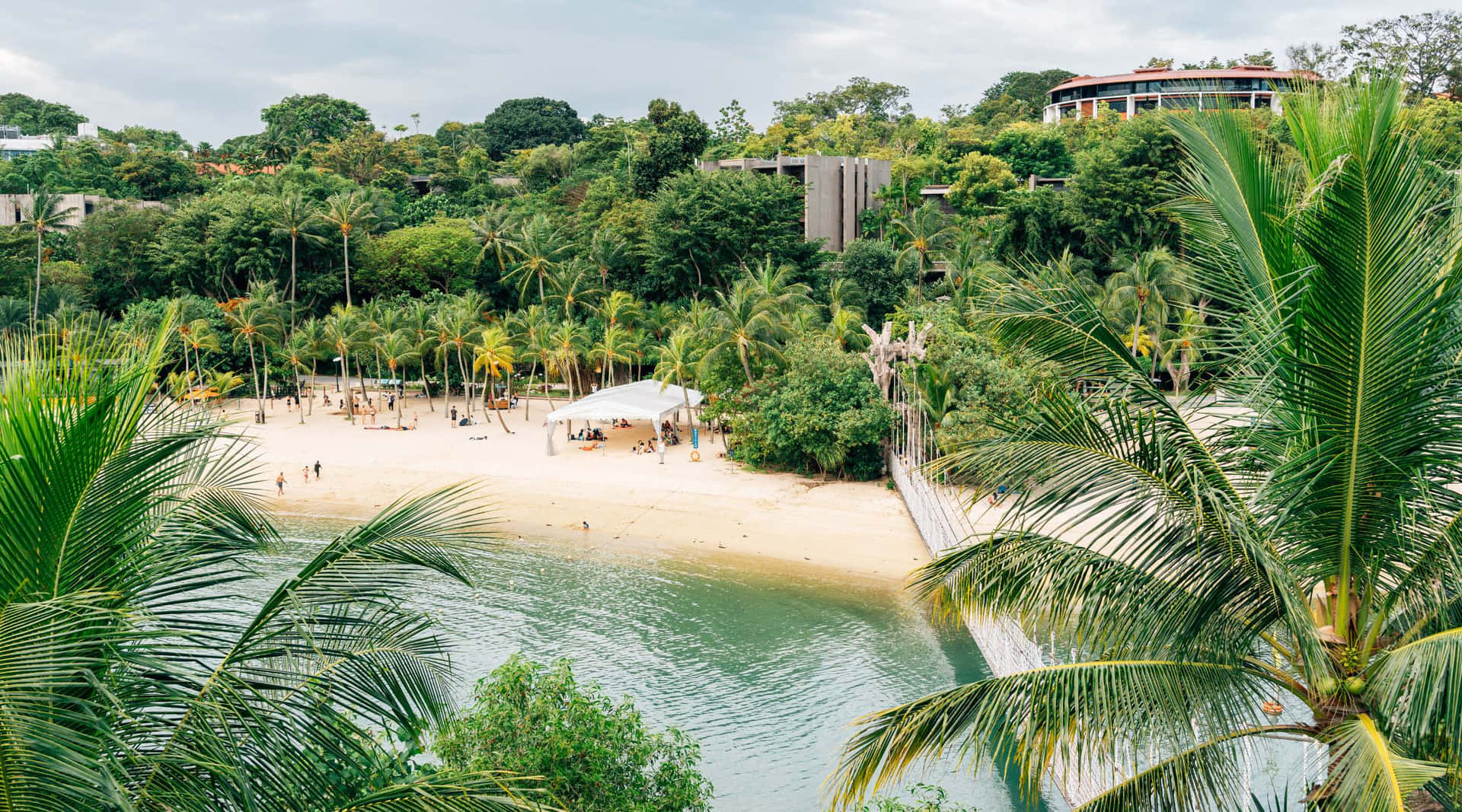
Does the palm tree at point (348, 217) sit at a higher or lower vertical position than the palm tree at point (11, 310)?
higher

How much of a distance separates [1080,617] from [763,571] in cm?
1795

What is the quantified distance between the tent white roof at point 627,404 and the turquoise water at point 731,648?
8111mm

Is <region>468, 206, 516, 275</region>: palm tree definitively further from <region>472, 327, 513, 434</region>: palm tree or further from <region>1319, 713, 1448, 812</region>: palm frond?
<region>1319, 713, 1448, 812</region>: palm frond

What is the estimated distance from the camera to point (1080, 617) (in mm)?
5621

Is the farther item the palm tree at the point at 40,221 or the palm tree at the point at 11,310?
the palm tree at the point at 40,221

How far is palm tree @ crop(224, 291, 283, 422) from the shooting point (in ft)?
139

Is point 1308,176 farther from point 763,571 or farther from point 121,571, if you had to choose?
point 763,571

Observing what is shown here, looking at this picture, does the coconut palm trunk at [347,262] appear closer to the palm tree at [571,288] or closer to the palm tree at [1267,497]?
the palm tree at [571,288]

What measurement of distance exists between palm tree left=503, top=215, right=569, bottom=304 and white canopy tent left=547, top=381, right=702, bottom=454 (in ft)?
42.6

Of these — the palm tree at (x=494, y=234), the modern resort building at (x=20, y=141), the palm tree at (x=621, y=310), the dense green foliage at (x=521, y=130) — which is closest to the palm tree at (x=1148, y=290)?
the palm tree at (x=621, y=310)

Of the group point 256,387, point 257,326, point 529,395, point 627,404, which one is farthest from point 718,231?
point 256,387

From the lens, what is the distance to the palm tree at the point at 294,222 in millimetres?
49219

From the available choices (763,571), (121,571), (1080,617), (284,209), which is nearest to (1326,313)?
(1080,617)

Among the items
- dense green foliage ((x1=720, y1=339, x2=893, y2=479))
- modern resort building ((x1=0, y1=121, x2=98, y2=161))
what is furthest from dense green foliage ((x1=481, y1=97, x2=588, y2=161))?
dense green foliage ((x1=720, y1=339, x2=893, y2=479))
